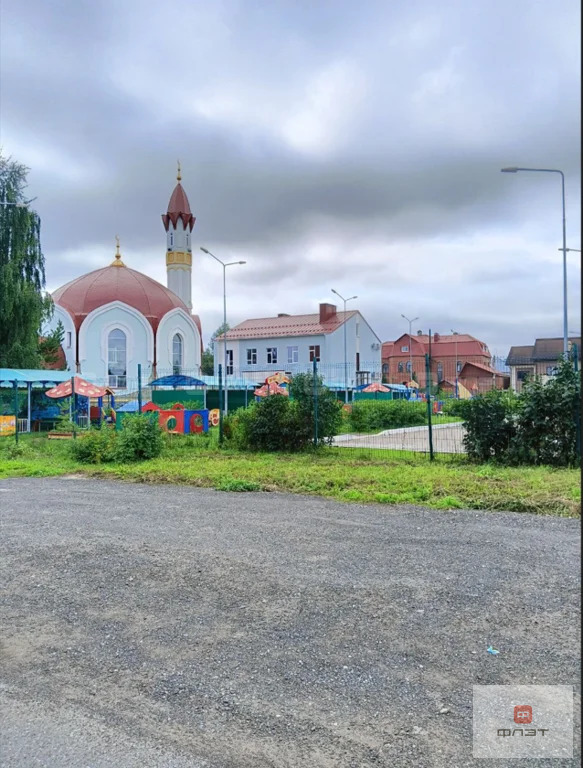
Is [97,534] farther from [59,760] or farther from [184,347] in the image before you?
[184,347]

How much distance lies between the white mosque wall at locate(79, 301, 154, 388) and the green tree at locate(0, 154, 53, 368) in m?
16.4

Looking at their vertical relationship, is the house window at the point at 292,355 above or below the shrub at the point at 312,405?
above

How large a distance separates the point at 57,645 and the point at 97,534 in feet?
10.3

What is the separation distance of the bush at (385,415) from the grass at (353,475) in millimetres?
8670

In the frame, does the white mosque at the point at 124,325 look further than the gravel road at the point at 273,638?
A: Yes

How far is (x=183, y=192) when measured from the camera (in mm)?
60719

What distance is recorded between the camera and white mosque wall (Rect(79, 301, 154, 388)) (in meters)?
51.3

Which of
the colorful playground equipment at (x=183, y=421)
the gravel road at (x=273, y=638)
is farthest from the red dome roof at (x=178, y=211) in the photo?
the gravel road at (x=273, y=638)

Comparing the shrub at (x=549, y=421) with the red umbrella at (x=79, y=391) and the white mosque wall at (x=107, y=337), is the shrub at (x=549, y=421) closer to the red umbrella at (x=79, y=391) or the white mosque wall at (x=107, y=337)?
the red umbrella at (x=79, y=391)

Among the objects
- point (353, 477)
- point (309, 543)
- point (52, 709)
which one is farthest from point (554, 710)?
point (353, 477)

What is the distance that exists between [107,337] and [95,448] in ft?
132

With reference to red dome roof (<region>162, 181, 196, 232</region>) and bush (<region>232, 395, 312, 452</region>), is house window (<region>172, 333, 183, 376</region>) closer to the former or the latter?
red dome roof (<region>162, 181, 196, 232</region>)

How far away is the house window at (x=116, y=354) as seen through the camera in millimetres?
52531

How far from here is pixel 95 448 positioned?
14195 mm
